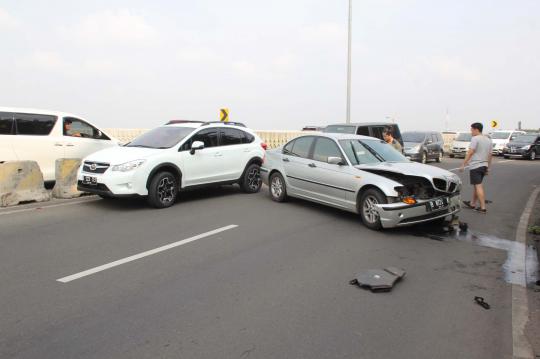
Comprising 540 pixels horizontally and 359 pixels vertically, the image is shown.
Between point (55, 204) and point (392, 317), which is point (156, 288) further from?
point (55, 204)

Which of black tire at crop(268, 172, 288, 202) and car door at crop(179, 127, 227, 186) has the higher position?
car door at crop(179, 127, 227, 186)

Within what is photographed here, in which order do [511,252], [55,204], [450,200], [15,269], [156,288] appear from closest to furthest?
[156,288] → [15,269] → [511,252] → [450,200] → [55,204]

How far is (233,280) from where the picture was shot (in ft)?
15.6

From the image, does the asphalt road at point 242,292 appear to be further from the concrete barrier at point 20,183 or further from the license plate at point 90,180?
the concrete barrier at point 20,183

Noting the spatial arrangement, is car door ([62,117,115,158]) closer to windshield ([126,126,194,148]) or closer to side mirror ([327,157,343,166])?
windshield ([126,126,194,148])

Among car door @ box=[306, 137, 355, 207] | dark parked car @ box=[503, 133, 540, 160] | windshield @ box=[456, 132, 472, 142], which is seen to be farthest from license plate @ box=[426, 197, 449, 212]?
dark parked car @ box=[503, 133, 540, 160]

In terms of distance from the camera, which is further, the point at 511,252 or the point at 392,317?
the point at 511,252

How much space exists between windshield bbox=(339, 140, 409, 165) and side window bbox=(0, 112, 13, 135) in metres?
7.35

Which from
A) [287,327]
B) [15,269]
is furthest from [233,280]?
[15,269]

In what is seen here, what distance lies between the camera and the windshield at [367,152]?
812cm

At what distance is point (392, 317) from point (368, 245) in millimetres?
2426

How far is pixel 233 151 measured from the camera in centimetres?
1038

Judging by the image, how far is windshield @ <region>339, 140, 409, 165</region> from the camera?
26.6 ft

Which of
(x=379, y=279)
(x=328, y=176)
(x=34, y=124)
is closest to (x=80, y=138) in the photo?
(x=34, y=124)
